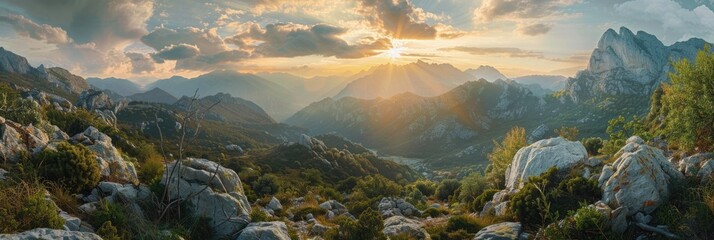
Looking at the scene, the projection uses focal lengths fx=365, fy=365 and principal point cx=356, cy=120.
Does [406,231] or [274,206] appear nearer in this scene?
[406,231]

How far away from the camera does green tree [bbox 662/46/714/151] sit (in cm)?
1722

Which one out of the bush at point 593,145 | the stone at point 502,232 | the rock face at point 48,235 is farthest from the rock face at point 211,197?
the bush at point 593,145

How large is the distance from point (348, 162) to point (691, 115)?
314ft

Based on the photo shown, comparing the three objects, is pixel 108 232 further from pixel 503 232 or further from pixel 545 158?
pixel 545 158

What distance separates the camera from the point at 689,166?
15.9m

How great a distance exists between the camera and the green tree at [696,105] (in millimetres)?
17219

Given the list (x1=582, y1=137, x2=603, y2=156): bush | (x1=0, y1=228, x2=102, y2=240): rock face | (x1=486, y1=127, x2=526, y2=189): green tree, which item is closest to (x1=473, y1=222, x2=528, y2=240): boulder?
(x1=0, y1=228, x2=102, y2=240): rock face

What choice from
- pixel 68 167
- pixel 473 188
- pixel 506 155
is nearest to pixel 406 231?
pixel 68 167

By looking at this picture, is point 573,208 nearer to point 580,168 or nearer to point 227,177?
point 580,168

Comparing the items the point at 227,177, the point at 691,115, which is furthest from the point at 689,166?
the point at 227,177

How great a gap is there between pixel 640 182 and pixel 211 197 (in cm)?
1768

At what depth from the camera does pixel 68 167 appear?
15516 millimetres

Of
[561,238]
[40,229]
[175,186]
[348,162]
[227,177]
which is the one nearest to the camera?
[40,229]

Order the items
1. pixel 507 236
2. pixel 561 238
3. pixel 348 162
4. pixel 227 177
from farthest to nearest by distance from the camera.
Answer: pixel 348 162, pixel 227 177, pixel 507 236, pixel 561 238
